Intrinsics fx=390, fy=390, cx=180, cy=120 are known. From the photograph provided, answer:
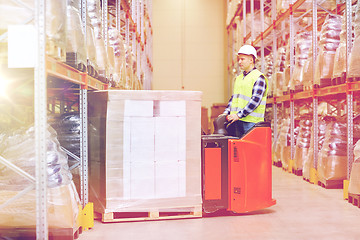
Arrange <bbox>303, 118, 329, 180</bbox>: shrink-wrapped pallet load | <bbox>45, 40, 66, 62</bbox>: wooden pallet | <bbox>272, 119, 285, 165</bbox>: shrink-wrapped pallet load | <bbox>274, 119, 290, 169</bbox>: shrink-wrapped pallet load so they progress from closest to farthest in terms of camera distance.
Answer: <bbox>45, 40, 66, 62</bbox>: wooden pallet
<bbox>303, 118, 329, 180</bbox>: shrink-wrapped pallet load
<bbox>274, 119, 290, 169</bbox>: shrink-wrapped pallet load
<bbox>272, 119, 285, 165</bbox>: shrink-wrapped pallet load

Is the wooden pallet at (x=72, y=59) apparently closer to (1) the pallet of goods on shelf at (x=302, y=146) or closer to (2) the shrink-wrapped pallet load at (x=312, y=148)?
(2) the shrink-wrapped pallet load at (x=312, y=148)

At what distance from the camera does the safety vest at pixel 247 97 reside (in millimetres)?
5000

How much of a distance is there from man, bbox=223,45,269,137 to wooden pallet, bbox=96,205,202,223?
126cm

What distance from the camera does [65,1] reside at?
3.36 m

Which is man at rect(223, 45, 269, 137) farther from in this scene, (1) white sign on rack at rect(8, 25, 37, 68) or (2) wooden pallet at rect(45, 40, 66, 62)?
(1) white sign on rack at rect(8, 25, 37, 68)

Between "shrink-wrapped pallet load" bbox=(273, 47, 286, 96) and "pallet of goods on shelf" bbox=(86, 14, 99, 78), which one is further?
"shrink-wrapped pallet load" bbox=(273, 47, 286, 96)

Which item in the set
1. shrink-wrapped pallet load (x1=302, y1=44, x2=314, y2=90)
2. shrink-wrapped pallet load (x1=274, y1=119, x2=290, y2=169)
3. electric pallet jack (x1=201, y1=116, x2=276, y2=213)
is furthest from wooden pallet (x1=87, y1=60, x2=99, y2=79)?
shrink-wrapped pallet load (x1=274, y1=119, x2=290, y2=169)

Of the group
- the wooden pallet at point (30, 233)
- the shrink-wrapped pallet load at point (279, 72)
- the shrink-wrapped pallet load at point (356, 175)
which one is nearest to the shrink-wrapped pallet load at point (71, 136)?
the wooden pallet at point (30, 233)

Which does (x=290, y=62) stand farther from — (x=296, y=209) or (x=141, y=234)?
(x=141, y=234)

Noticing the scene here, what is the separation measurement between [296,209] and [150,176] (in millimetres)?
1920

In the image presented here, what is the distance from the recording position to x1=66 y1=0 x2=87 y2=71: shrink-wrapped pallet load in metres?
3.49

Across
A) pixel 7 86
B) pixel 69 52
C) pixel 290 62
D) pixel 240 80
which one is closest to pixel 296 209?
pixel 240 80

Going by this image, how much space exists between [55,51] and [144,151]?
1.50m

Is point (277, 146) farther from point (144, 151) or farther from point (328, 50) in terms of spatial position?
point (144, 151)
